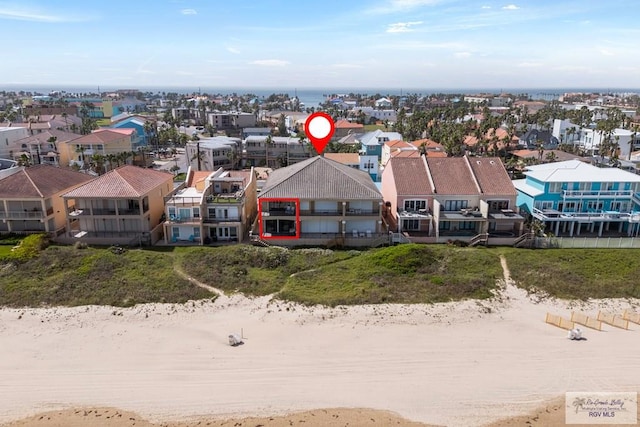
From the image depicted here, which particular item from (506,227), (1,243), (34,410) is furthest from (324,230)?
(1,243)

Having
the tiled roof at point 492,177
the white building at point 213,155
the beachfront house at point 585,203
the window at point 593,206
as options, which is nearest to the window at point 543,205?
the beachfront house at point 585,203

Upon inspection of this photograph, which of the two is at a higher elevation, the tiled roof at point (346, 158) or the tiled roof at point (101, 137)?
the tiled roof at point (101, 137)

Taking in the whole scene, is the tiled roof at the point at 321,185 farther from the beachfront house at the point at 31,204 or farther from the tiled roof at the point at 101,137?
the tiled roof at the point at 101,137

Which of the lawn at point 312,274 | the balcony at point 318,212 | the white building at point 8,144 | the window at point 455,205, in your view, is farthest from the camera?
the white building at point 8,144

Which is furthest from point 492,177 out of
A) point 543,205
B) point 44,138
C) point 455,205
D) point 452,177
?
point 44,138

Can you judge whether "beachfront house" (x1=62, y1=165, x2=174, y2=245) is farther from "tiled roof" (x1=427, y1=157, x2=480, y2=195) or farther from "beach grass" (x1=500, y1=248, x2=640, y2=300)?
"beach grass" (x1=500, y1=248, x2=640, y2=300)

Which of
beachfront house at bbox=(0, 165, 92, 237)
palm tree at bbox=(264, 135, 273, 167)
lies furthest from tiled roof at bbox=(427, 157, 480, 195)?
palm tree at bbox=(264, 135, 273, 167)

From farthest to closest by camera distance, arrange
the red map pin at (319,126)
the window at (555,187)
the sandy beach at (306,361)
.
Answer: the window at (555,187)
the red map pin at (319,126)
the sandy beach at (306,361)

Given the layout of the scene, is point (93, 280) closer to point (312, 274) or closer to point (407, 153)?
point (312, 274)
